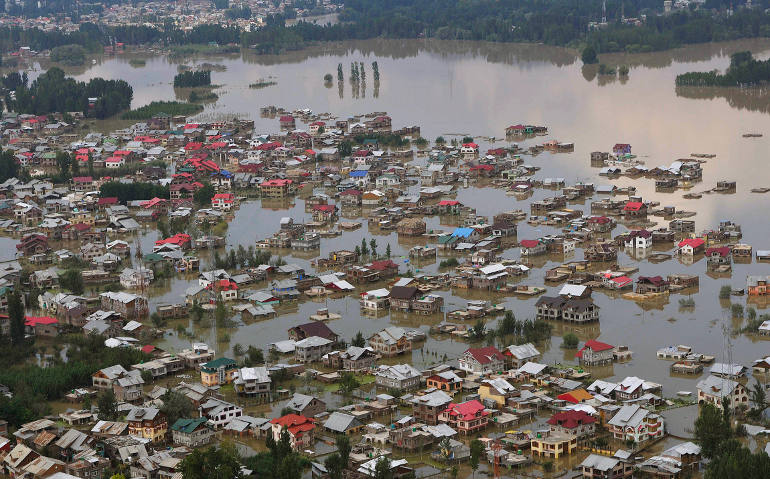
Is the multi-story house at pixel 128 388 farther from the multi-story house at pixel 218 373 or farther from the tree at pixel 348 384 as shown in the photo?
the tree at pixel 348 384

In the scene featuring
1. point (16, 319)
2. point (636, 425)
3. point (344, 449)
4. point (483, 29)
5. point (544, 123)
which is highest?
point (483, 29)

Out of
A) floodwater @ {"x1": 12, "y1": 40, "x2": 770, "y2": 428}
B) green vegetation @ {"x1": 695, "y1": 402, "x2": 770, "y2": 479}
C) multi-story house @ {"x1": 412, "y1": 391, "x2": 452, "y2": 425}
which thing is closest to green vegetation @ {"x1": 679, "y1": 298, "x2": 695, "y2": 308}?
floodwater @ {"x1": 12, "y1": 40, "x2": 770, "y2": 428}

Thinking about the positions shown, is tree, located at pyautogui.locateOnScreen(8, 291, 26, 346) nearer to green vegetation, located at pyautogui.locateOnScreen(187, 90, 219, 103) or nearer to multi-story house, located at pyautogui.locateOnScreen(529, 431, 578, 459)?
multi-story house, located at pyautogui.locateOnScreen(529, 431, 578, 459)

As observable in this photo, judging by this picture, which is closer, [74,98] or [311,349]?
[311,349]

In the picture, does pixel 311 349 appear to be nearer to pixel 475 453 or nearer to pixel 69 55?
pixel 475 453

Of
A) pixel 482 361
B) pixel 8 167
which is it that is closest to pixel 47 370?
pixel 482 361

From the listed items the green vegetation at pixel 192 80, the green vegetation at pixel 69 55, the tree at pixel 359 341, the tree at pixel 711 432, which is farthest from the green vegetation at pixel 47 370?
the green vegetation at pixel 69 55

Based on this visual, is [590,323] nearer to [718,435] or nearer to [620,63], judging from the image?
[718,435]
